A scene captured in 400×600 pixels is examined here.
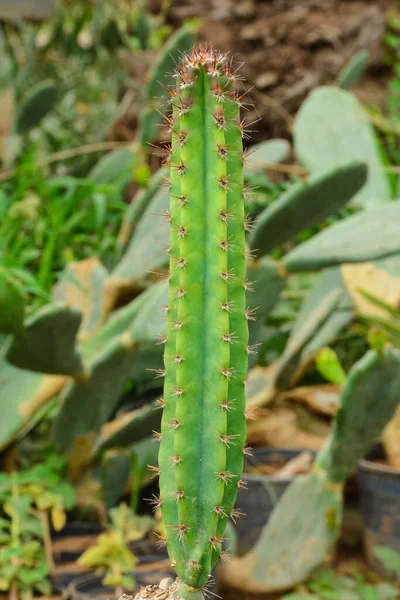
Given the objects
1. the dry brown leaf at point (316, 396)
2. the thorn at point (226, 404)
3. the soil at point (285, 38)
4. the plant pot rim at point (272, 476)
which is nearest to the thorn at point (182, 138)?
the thorn at point (226, 404)

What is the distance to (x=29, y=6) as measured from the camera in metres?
3.56

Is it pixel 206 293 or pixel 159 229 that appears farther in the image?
pixel 159 229

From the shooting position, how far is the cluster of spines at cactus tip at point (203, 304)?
657 mm

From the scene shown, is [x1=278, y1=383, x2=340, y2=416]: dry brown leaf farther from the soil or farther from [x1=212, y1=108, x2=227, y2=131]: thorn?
[x1=212, y1=108, x2=227, y2=131]: thorn

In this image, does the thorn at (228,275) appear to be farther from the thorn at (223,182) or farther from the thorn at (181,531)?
the thorn at (181,531)

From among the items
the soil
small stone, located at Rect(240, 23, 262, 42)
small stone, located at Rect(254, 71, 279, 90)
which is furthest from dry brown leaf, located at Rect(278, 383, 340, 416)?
small stone, located at Rect(240, 23, 262, 42)

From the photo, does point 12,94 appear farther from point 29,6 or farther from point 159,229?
point 159,229

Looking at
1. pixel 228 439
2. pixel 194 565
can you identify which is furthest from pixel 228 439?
pixel 194 565

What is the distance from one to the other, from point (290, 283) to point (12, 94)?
4.08 ft

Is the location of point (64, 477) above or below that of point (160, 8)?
below

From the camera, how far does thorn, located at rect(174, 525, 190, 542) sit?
0.68m

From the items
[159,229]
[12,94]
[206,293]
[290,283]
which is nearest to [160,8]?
[12,94]

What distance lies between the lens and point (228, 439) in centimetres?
68

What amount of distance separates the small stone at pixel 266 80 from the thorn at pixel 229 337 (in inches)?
110
